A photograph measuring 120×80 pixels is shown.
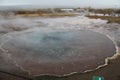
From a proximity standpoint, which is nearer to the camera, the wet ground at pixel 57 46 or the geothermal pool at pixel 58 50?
the geothermal pool at pixel 58 50

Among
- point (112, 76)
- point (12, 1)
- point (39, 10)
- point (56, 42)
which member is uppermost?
point (12, 1)

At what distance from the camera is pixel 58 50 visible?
49.2ft

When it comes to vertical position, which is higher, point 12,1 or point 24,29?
point 12,1

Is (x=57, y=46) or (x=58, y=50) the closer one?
(x=58, y=50)

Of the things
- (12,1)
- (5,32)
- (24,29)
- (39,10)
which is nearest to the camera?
(5,32)

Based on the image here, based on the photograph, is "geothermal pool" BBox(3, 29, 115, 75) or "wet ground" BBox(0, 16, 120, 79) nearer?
"geothermal pool" BBox(3, 29, 115, 75)

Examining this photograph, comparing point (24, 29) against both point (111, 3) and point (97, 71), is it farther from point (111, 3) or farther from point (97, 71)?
point (111, 3)

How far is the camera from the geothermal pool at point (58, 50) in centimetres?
1233

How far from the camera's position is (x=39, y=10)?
3688cm

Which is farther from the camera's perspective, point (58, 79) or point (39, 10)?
point (39, 10)

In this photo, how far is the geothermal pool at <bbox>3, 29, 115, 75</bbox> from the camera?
40.4 feet

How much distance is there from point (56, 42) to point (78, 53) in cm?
318

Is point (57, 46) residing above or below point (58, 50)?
above

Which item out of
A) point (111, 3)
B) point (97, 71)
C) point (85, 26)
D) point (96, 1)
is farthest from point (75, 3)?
point (97, 71)
